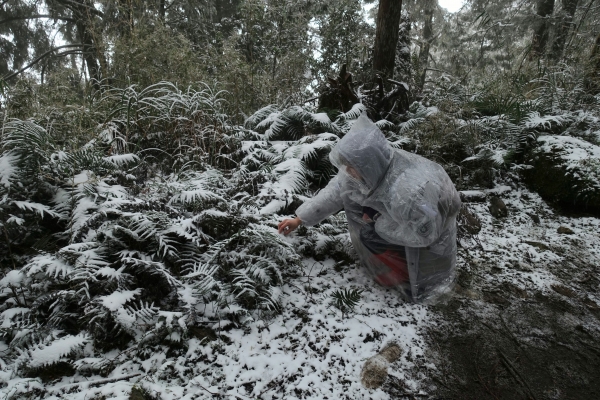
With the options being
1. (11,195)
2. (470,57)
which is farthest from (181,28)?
(470,57)

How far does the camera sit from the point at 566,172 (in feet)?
10.9

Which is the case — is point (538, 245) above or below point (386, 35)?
below

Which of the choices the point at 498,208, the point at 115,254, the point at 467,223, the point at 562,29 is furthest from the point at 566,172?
the point at 562,29

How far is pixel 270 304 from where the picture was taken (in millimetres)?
2031

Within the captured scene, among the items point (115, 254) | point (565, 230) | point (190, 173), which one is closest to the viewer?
point (115, 254)

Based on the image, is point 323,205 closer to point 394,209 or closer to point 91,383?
point 394,209

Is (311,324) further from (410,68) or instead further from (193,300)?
(410,68)

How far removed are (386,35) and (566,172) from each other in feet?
10.2

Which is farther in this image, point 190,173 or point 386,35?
point 386,35

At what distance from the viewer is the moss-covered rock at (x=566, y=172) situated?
10.5ft

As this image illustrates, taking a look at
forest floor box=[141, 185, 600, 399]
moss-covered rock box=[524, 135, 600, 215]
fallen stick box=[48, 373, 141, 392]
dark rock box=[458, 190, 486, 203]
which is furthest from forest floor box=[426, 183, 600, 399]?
fallen stick box=[48, 373, 141, 392]

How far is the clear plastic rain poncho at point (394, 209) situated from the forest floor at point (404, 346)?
0.21 meters

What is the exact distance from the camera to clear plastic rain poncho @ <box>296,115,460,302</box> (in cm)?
183

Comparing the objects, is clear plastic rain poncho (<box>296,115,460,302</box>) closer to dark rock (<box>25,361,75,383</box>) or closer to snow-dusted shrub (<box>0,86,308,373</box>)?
snow-dusted shrub (<box>0,86,308,373</box>)
